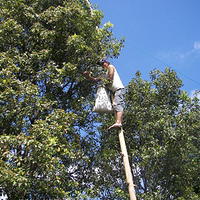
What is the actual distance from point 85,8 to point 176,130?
484 cm

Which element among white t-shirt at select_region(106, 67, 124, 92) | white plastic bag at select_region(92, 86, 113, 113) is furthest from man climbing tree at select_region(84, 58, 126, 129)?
white plastic bag at select_region(92, 86, 113, 113)

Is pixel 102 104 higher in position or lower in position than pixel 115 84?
lower

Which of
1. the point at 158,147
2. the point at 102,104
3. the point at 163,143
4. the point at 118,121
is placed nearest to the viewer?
the point at 118,121

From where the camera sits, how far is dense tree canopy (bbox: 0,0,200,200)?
508 centimetres

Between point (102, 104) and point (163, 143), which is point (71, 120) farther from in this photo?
point (163, 143)

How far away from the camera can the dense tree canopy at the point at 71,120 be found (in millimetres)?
5082

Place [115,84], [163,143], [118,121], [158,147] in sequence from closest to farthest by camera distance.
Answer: [118,121], [115,84], [158,147], [163,143]

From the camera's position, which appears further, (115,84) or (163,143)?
(163,143)

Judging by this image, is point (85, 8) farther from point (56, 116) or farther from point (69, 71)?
point (56, 116)

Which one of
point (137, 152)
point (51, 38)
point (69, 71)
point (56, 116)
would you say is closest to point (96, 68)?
point (69, 71)

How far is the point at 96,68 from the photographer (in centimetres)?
679

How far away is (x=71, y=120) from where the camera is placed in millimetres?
5844

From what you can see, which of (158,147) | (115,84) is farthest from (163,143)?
(115,84)

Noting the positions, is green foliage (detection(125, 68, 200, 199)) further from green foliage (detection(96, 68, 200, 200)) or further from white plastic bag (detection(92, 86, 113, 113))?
white plastic bag (detection(92, 86, 113, 113))
